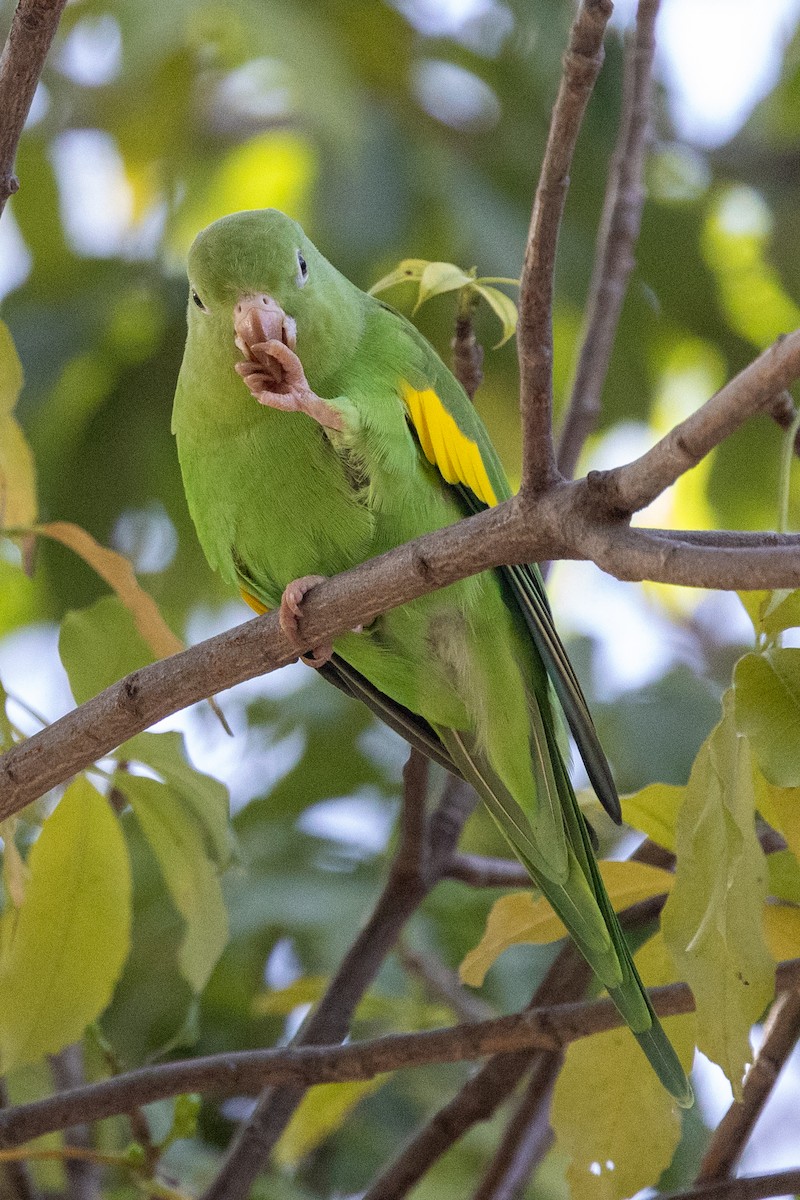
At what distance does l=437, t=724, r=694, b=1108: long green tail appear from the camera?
162 cm

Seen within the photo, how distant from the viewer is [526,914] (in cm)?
169

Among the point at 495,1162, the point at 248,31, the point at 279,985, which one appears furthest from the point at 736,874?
the point at 248,31

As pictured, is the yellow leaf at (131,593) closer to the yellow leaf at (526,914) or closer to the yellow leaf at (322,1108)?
the yellow leaf at (526,914)

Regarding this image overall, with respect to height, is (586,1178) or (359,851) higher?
(359,851)

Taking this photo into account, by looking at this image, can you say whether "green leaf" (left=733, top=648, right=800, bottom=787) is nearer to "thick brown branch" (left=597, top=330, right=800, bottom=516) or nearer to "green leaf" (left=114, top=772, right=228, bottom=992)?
"thick brown branch" (left=597, top=330, right=800, bottom=516)

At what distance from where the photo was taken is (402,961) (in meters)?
2.37

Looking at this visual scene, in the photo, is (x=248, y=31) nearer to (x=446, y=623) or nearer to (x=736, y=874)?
(x=446, y=623)

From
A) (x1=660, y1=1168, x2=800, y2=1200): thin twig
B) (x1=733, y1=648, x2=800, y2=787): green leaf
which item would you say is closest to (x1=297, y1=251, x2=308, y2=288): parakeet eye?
(x1=733, y1=648, x2=800, y2=787): green leaf

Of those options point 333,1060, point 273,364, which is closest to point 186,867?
point 333,1060

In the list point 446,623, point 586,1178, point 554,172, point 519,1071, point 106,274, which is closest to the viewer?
point 554,172

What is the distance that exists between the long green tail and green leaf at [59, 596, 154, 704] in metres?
0.58

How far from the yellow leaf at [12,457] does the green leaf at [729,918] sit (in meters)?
0.91

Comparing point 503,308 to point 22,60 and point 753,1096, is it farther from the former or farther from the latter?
point 753,1096

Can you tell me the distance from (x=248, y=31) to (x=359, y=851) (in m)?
1.69
